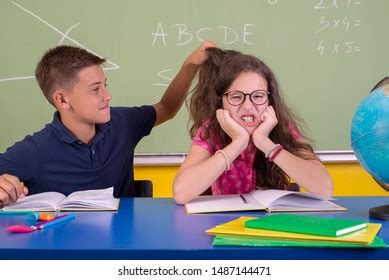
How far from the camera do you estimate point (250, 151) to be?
1.86m

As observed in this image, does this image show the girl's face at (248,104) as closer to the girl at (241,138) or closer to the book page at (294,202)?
the girl at (241,138)

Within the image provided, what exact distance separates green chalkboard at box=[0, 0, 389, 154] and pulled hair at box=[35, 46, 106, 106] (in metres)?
0.41

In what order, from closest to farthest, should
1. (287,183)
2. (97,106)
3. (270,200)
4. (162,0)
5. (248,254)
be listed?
(248,254)
(270,200)
(287,183)
(97,106)
(162,0)

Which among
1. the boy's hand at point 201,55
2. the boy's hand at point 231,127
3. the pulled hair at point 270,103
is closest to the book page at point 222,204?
the boy's hand at point 231,127

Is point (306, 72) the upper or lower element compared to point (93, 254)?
upper

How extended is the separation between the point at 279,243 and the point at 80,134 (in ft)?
3.85

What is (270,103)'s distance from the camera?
1818 mm

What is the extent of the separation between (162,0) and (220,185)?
103cm

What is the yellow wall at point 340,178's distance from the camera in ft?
8.29

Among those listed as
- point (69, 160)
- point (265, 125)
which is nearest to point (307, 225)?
point (265, 125)

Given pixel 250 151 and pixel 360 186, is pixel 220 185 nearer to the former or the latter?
pixel 250 151

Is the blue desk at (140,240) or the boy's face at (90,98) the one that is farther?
the boy's face at (90,98)

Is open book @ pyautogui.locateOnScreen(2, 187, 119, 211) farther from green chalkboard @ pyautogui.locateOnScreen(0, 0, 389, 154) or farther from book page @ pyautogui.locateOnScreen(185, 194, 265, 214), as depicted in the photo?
green chalkboard @ pyautogui.locateOnScreen(0, 0, 389, 154)
